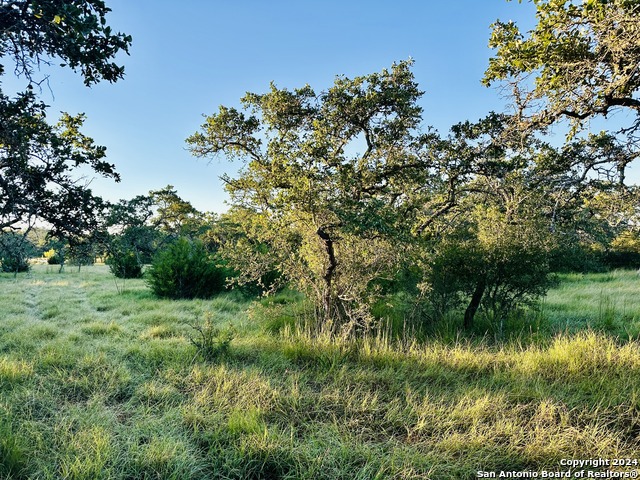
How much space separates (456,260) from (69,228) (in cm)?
620

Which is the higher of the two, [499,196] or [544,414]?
[499,196]

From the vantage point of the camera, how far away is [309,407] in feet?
11.1

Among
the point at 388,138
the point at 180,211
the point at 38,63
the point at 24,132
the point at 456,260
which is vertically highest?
the point at 180,211

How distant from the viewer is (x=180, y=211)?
2859 centimetres

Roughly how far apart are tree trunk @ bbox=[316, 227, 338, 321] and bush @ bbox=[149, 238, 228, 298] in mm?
6369

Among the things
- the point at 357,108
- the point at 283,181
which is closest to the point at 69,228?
the point at 283,181

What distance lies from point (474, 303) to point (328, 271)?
315 cm

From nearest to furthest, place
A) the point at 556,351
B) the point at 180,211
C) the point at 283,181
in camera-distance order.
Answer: the point at 556,351 → the point at 283,181 → the point at 180,211

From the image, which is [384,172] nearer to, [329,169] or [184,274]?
[329,169]

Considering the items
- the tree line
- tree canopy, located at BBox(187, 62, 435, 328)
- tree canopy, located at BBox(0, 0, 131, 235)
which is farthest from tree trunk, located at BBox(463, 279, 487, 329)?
tree canopy, located at BBox(0, 0, 131, 235)

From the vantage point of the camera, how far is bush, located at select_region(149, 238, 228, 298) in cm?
1169

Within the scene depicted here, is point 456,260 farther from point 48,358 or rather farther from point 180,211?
point 180,211

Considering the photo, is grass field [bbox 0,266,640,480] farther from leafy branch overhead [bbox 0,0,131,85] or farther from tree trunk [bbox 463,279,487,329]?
leafy branch overhead [bbox 0,0,131,85]

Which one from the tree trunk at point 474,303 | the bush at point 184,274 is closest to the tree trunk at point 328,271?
the tree trunk at point 474,303
